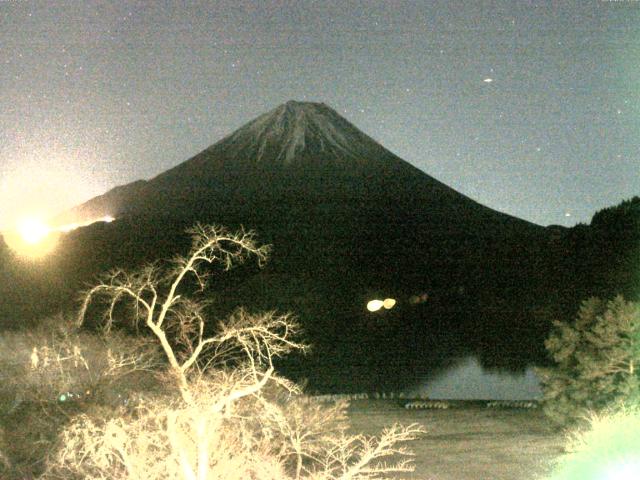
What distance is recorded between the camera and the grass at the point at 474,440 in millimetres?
11320

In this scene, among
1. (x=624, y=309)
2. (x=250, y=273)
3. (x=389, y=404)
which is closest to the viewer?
(x=624, y=309)

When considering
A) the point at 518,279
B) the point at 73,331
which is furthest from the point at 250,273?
the point at 73,331

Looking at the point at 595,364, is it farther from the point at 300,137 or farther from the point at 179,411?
the point at 300,137

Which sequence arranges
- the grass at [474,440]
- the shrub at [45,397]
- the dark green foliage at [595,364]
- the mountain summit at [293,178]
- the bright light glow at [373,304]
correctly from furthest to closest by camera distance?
the mountain summit at [293,178] < the dark green foliage at [595,364] < the grass at [474,440] < the shrub at [45,397] < the bright light glow at [373,304]

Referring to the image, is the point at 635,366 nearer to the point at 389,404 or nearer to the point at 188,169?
the point at 389,404

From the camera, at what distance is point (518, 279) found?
39.8 metres

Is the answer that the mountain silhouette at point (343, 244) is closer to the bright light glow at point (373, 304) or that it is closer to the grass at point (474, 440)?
the grass at point (474, 440)

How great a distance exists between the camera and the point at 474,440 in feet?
45.6

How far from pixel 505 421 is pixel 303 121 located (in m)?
92.9

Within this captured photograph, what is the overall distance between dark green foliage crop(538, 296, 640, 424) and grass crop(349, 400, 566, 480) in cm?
80

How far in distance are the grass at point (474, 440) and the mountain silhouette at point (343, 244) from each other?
27.6 ft

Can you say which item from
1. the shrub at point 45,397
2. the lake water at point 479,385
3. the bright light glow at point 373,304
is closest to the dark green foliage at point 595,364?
the bright light glow at point 373,304

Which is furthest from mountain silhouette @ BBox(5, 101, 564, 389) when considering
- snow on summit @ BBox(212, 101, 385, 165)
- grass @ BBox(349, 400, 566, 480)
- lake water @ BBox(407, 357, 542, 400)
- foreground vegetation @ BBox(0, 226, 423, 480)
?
foreground vegetation @ BBox(0, 226, 423, 480)

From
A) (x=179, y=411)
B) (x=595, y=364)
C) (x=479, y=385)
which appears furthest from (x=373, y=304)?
(x=479, y=385)
